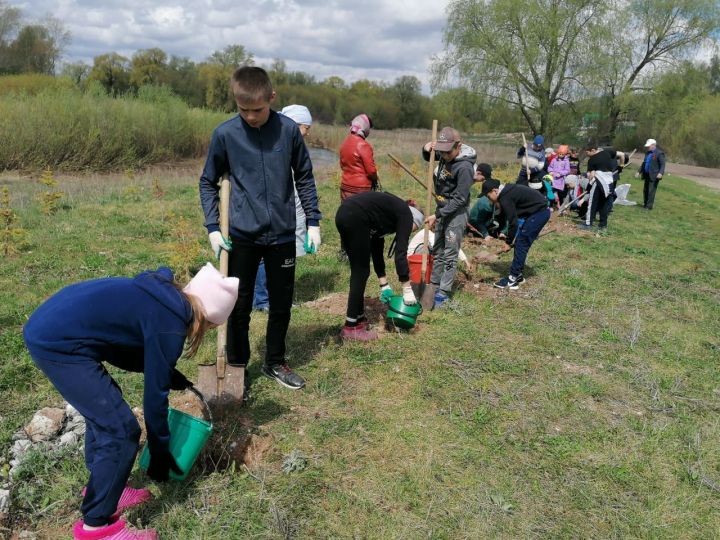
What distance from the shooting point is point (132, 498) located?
7.96 ft

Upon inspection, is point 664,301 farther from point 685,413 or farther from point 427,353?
point 427,353

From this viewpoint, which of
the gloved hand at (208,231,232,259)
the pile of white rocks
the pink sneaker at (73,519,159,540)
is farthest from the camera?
the gloved hand at (208,231,232,259)

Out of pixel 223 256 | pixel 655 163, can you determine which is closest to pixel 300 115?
pixel 223 256

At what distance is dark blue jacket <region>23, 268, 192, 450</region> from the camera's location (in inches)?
76.2

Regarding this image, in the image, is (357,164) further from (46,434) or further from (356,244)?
(46,434)

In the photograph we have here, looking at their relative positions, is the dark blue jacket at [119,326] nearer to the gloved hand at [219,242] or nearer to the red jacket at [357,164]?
the gloved hand at [219,242]

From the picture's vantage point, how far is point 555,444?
3232 mm

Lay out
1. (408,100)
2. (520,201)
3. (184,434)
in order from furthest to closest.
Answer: (408,100) → (520,201) → (184,434)

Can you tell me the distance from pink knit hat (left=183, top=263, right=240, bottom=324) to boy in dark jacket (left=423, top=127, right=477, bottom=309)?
10.2 ft

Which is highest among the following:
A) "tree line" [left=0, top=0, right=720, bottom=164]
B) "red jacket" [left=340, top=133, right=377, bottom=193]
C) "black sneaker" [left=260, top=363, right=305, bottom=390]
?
"tree line" [left=0, top=0, right=720, bottom=164]

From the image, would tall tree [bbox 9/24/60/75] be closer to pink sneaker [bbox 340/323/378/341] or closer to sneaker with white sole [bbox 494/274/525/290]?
sneaker with white sole [bbox 494/274/525/290]

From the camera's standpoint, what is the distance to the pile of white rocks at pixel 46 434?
2736mm

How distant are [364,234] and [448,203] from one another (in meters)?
→ 1.17

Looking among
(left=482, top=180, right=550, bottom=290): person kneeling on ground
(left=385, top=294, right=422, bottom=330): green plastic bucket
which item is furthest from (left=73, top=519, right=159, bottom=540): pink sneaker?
(left=482, top=180, right=550, bottom=290): person kneeling on ground
